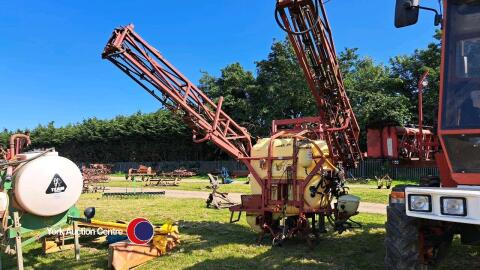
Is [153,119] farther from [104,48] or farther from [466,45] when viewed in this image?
[466,45]

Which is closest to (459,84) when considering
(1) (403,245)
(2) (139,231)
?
(1) (403,245)

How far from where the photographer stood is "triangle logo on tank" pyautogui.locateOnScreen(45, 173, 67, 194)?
7.20 metres

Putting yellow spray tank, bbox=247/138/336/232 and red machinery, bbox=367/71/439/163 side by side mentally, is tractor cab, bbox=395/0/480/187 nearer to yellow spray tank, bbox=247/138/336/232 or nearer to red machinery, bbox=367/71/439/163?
red machinery, bbox=367/71/439/163

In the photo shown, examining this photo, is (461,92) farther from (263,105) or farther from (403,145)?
(263,105)

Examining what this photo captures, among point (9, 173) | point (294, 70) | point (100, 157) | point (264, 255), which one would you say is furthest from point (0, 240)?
point (100, 157)

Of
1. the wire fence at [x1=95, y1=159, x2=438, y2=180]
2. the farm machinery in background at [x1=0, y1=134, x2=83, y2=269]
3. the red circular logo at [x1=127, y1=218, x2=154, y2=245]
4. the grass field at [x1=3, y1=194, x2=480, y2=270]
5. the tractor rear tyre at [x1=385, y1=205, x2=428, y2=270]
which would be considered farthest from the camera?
the wire fence at [x1=95, y1=159, x2=438, y2=180]

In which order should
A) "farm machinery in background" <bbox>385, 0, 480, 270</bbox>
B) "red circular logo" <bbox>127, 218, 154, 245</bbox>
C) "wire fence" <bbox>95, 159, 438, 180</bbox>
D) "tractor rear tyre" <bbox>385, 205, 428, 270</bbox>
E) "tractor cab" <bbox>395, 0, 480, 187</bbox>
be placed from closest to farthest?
1. "farm machinery in background" <bbox>385, 0, 480, 270</bbox>
2. "tractor cab" <bbox>395, 0, 480, 187</bbox>
3. "tractor rear tyre" <bbox>385, 205, 428, 270</bbox>
4. "red circular logo" <bbox>127, 218, 154, 245</bbox>
5. "wire fence" <bbox>95, 159, 438, 180</bbox>

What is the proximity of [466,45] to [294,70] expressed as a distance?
32.5 meters

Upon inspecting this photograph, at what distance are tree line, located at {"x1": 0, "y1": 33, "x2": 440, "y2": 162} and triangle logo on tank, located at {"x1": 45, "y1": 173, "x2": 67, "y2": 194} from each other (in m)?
19.0

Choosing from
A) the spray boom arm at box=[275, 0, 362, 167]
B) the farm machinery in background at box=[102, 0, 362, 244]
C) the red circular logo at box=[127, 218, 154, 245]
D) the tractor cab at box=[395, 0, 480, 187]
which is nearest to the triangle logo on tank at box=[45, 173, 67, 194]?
the red circular logo at box=[127, 218, 154, 245]

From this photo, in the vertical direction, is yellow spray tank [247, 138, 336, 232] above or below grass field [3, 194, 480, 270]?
above

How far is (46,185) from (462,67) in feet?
20.7

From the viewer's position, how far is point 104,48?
10.8 meters

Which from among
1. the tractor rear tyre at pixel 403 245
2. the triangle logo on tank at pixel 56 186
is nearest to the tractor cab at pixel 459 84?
the tractor rear tyre at pixel 403 245
